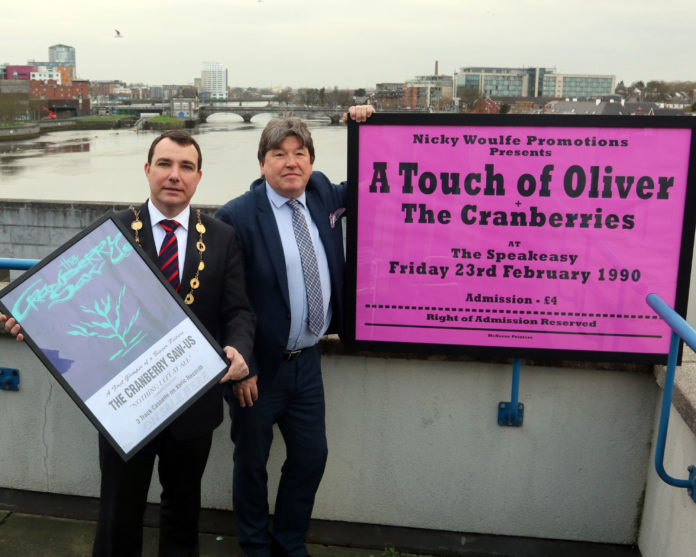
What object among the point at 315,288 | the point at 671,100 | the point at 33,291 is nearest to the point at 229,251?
the point at 315,288

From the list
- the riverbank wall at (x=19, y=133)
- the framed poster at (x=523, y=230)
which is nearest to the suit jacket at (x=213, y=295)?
the framed poster at (x=523, y=230)

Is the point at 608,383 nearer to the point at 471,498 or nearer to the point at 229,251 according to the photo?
the point at 471,498

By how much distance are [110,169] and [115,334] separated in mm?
45591

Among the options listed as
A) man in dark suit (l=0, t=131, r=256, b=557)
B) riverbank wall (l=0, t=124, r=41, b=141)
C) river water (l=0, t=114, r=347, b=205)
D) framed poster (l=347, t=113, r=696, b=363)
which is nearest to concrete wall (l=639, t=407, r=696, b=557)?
framed poster (l=347, t=113, r=696, b=363)

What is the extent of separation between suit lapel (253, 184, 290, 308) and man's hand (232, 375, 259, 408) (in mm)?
285

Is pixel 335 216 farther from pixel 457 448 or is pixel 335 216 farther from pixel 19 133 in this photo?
pixel 19 133

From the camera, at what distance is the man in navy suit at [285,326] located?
2453 mm

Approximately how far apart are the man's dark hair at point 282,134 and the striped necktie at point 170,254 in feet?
1.34

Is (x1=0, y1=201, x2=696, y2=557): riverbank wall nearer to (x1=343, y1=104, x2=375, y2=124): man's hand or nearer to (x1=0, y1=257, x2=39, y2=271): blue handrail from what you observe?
(x1=0, y1=257, x2=39, y2=271): blue handrail

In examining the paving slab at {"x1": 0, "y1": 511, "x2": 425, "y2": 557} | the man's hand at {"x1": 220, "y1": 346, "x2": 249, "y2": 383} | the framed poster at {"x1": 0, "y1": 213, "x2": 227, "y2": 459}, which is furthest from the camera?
the paving slab at {"x1": 0, "y1": 511, "x2": 425, "y2": 557}

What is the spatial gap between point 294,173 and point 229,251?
0.36 metres

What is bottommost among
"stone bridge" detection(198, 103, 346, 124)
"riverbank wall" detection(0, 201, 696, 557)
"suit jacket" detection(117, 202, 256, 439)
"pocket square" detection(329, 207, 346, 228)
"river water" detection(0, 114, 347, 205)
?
"river water" detection(0, 114, 347, 205)

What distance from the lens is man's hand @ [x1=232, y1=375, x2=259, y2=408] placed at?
2.40 meters

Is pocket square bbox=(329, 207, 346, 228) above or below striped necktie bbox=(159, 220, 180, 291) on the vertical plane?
above
